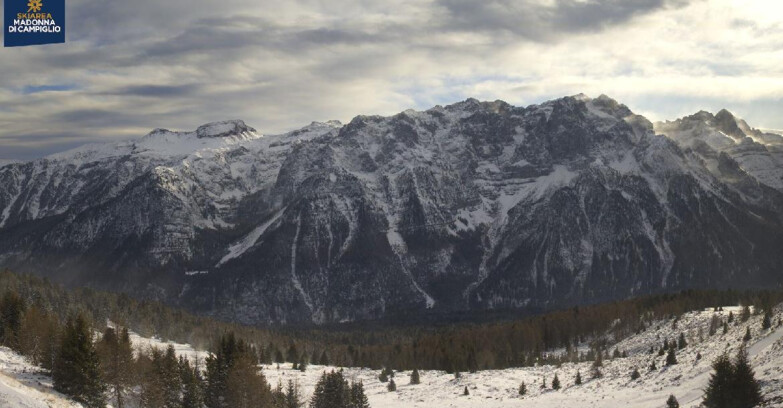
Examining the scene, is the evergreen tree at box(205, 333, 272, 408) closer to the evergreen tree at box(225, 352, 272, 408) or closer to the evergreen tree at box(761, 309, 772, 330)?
the evergreen tree at box(225, 352, 272, 408)

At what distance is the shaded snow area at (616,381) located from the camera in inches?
3174

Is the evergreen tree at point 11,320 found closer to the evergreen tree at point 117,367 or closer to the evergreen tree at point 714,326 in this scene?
the evergreen tree at point 117,367

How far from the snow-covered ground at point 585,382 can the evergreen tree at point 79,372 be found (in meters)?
1.89

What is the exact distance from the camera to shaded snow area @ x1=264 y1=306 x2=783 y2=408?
80.6 meters

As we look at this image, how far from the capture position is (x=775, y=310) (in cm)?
11812

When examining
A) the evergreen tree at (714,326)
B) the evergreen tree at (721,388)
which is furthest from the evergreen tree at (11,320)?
the evergreen tree at (714,326)

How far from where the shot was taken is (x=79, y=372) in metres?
84.2

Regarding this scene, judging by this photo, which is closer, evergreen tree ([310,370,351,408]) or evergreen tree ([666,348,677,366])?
evergreen tree ([310,370,351,408])

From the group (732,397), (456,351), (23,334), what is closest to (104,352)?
(23,334)

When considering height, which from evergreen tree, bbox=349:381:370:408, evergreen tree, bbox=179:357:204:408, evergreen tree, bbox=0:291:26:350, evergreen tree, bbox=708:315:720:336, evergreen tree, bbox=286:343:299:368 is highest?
evergreen tree, bbox=0:291:26:350

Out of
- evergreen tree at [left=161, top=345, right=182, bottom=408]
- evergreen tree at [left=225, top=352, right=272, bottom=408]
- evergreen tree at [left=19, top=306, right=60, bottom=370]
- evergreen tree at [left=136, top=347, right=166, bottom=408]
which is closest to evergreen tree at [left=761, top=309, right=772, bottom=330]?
evergreen tree at [left=225, top=352, right=272, bottom=408]

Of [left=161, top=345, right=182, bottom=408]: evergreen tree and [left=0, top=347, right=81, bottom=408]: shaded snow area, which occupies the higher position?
[left=0, top=347, right=81, bottom=408]: shaded snow area

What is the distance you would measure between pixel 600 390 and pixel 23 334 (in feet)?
257

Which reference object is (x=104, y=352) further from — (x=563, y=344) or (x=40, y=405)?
(x=563, y=344)
